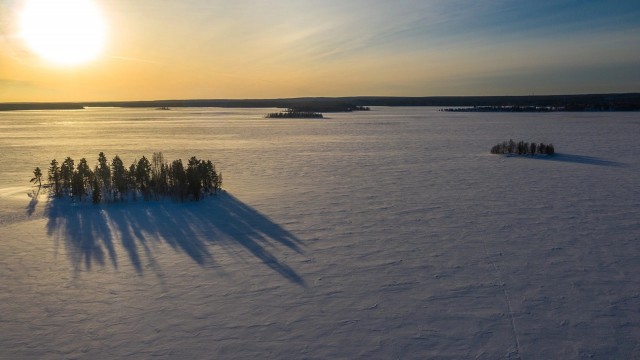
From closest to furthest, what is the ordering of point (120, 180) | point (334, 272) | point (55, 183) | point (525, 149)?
point (334, 272) → point (120, 180) → point (55, 183) → point (525, 149)

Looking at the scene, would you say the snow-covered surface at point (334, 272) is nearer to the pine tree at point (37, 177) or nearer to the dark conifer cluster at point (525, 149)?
the pine tree at point (37, 177)

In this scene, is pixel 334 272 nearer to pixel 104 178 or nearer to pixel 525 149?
pixel 104 178

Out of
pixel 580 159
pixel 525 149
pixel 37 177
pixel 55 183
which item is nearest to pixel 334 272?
pixel 55 183

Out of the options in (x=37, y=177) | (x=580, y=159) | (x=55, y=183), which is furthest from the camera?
(x=580, y=159)

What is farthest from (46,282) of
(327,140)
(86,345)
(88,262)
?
(327,140)

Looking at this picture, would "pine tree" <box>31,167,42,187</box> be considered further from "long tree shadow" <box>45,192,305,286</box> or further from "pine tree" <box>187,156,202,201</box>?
"pine tree" <box>187,156,202,201</box>

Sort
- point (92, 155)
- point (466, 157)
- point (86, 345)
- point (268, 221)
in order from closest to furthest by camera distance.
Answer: point (86, 345) → point (268, 221) → point (466, 157) → point (92, 155)

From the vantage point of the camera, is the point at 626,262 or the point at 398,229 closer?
the point at 626,262

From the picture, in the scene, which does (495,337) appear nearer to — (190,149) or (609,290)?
(609,290)
